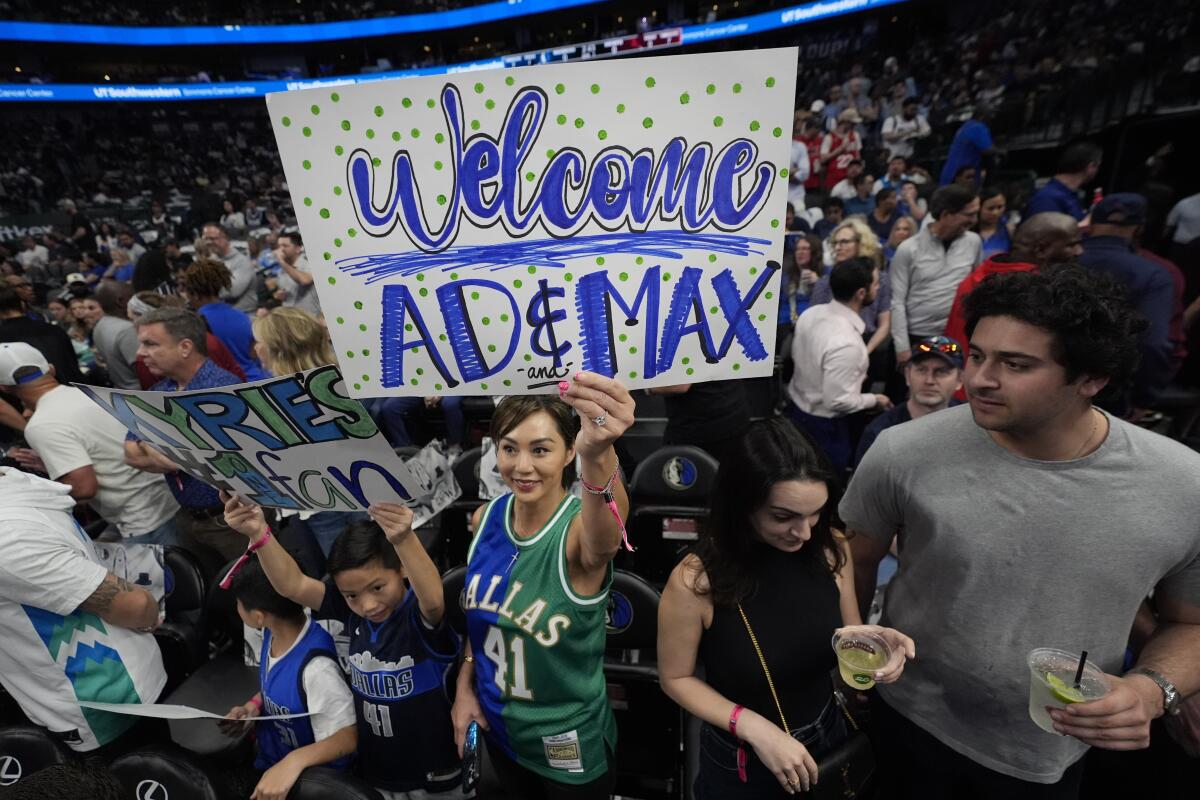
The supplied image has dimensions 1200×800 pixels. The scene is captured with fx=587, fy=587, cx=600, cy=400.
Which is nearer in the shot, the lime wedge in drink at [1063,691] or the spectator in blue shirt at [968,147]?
the lime wedge in drink at [1063,691]

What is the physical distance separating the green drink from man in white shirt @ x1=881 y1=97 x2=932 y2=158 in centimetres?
1293

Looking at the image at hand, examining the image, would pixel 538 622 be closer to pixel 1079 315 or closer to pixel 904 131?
pixel 1079 315

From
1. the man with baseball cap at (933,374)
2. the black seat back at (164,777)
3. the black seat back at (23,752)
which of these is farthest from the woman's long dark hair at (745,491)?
the black seat back at (23,752)

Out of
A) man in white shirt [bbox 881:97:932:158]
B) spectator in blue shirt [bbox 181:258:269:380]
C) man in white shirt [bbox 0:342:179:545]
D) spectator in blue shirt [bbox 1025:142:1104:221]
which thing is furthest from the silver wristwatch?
man in white shirt [bbox 881:97:932:158]

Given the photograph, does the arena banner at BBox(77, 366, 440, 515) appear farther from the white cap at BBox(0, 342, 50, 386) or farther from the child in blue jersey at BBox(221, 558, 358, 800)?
the white cap at BBox(0, 342, 50, 386)

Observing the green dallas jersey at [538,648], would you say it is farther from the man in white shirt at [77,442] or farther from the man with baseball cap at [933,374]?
the man in white shirt at [77,442]

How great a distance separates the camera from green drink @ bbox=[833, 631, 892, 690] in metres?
1.42

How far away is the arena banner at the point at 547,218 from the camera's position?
1153 mm

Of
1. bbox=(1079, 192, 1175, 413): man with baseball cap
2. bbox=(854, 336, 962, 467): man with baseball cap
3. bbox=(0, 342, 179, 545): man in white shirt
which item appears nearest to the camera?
bbox=(854, 336, 962, 467): man with baseball cap

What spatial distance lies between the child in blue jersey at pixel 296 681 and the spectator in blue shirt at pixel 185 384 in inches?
39.5

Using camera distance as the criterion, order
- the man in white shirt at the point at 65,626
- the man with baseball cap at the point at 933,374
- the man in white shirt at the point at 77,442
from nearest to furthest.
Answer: the man in white shirt at the point at 65,626 → the man with baseball cap at the point at 933,374 → the man in white shirt at the point at 77,442

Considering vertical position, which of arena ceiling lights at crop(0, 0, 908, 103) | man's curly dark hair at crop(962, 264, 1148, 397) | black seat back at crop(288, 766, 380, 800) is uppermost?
arena ceiling lights at crop(0, 0, 908, 103)

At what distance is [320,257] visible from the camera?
125cm

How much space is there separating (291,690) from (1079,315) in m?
2.36
